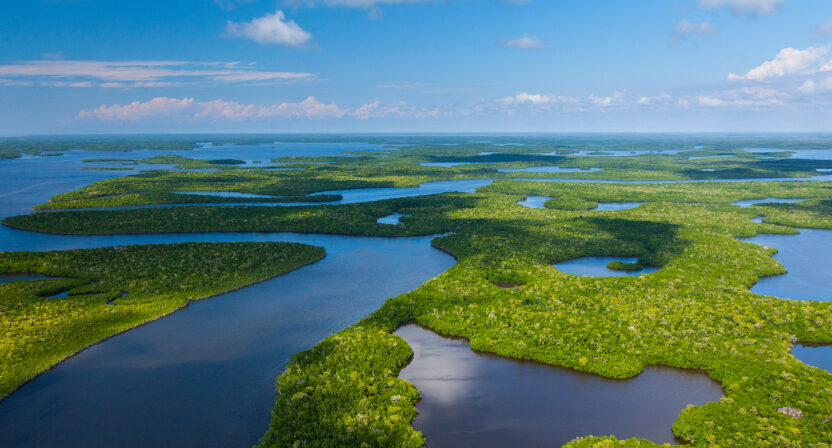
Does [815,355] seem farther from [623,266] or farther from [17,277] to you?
[17,277]

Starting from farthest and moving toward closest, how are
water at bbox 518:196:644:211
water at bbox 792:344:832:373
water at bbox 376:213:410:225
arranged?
water at bbox 518:196:644:211
water at bbox 376:213:410:225
water at bbox 792:344:832:373

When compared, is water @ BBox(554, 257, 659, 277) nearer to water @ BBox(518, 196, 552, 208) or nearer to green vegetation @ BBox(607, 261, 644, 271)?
green vegetation @ BBox(607, 261, 644, 271)

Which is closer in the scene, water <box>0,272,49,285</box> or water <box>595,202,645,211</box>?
water <box>0,272,49,285</box>

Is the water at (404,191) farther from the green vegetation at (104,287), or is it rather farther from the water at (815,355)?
the water at (815,355)

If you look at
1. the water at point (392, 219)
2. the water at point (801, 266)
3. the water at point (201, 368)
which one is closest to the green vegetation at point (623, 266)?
the water at point (801, 266)

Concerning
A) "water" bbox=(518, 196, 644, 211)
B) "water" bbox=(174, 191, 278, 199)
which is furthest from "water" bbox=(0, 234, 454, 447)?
"water" bbox=(174, 191, 278, 199)

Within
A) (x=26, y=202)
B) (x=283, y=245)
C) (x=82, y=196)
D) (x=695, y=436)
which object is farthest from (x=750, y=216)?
(x=26, y=202)

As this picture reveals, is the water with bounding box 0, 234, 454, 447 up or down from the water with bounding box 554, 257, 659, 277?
down
